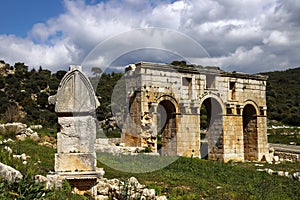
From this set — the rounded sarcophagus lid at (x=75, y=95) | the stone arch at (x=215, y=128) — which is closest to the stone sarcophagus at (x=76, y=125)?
the rounded sarcophagus lid at (x=75, y=95)

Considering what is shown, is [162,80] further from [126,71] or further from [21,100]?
[21,100]

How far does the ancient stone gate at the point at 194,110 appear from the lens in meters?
16.8

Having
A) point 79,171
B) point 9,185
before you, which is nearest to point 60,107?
point 79,171

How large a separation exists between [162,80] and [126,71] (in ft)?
6.20

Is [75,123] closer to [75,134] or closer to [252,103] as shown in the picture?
[75,134]

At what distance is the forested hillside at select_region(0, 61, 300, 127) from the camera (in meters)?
33.7

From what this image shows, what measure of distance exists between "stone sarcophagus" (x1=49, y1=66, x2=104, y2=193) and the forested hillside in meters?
20.7

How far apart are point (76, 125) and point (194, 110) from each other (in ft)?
38.7

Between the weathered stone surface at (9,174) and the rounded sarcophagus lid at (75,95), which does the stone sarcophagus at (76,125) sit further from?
the weathered stone surface at (9,174)

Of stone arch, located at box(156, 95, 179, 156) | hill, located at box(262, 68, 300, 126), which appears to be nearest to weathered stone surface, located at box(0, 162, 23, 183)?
stone arch, located at box(156, 95, 179, 156)

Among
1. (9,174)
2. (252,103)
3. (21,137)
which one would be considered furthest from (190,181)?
(252,103)

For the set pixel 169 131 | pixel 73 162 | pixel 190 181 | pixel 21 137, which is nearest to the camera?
pixel 73 162

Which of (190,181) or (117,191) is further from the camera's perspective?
(190,181)

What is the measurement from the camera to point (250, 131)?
21.5 m
